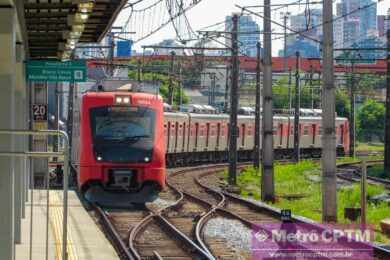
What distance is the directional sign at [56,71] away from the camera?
1558cm

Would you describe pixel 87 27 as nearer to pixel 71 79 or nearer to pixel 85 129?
pixel 71 79

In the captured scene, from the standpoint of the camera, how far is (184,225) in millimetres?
18641

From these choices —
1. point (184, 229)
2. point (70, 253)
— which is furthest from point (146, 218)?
point (70, 253)

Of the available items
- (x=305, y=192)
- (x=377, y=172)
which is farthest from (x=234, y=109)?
(x=377, y=172)

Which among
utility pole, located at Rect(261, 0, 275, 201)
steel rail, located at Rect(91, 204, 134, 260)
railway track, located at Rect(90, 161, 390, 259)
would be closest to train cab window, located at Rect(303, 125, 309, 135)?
railway track, located at Rect(90, 161, 390, 259)

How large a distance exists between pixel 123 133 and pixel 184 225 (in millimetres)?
3187

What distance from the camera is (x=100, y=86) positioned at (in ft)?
71.4

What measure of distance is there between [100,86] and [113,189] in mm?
2850

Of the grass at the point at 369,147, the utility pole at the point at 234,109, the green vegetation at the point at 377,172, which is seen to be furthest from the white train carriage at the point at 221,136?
the grass at the point at 369,147

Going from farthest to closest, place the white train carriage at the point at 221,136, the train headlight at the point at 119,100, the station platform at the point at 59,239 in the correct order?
the white train carriage at the point at 221,136
the train headlight at the point at 119,100
the station platform at the point at 59,239

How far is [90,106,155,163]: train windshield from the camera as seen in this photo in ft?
67.0

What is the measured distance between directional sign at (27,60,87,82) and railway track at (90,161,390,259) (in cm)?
319

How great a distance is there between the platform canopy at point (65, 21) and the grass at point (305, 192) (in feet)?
22.4

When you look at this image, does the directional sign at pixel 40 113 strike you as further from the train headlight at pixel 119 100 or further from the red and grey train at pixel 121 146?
the train headlight at pixel 119 100
